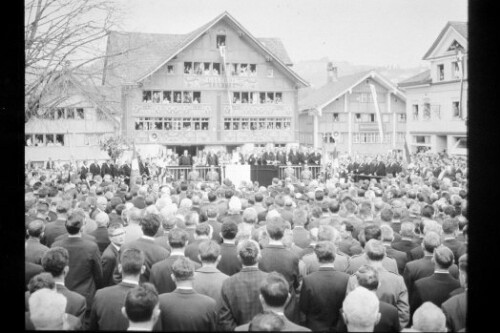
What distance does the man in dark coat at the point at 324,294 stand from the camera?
14.5ft

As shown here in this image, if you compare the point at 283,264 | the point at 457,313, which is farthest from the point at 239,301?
the point at 457,313

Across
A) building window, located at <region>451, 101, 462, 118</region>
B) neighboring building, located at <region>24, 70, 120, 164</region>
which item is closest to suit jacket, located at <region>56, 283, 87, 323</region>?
neighboring building, located at <region>24, 70, 120, 164</region>

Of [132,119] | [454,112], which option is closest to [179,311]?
[454,112]

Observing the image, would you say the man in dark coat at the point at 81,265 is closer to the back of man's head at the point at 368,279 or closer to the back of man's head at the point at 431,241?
the back of man's head at the point at 368,279

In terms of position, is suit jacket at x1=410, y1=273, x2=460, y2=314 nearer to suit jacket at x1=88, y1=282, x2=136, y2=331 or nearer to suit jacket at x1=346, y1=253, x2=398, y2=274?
suit jacket at x1=346, y1=253, x2=398, y2=274

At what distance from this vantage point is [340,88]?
4238 cm

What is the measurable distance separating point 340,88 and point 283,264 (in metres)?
38.9

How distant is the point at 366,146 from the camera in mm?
42438

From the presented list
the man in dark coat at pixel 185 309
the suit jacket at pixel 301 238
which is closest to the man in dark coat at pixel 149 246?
the man in dark coat at pixel 185 309

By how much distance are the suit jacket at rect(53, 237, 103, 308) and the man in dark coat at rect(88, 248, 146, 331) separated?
46.2 inches

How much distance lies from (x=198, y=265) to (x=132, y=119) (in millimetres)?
29328

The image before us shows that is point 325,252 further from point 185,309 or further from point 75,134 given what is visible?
point 75,134

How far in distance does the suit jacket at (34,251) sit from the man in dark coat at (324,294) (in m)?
2.89
